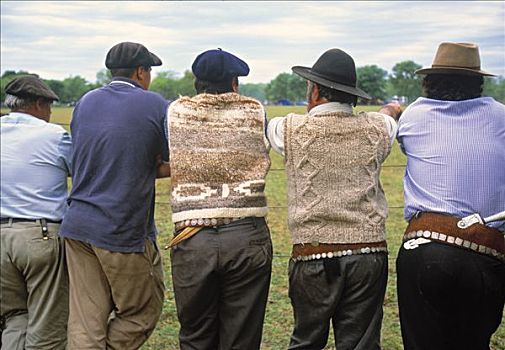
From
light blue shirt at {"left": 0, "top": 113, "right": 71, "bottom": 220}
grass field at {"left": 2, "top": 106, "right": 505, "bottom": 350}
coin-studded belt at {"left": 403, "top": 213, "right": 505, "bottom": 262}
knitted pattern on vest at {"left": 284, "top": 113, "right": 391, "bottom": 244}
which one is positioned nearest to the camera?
coin-studded belt at {"left": 403, "top": 213, "right": 505, "bottom": 262}

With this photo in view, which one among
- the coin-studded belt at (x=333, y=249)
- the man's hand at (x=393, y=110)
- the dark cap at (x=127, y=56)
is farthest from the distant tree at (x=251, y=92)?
the coin-studded belt at (x=333, y=249)

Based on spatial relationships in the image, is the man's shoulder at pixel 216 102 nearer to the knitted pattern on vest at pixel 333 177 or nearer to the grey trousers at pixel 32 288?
the knitted pattern on vest at pixel 333 177

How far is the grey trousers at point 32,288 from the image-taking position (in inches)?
147

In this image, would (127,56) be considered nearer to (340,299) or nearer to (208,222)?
(208,222)

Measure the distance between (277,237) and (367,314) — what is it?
5.92 meters

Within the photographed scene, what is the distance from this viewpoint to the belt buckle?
3246 mm

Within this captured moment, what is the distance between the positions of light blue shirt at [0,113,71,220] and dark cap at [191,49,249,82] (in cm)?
91

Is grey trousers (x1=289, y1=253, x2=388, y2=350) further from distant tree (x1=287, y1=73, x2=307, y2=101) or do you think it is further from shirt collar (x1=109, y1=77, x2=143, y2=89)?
shirt collar (x1=109, y1=77, x2=143, y2=89)

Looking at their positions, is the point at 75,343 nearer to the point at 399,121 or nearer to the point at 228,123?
the point at 228,123

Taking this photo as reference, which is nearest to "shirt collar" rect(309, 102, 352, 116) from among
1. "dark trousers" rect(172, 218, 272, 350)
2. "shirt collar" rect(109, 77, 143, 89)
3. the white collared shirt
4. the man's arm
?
the white collared shirt

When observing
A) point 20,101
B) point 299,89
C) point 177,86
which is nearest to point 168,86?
point 177,86

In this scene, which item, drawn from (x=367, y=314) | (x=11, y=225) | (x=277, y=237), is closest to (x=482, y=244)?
(x=367, y=314)

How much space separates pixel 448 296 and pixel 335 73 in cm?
117

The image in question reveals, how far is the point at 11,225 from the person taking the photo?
375 centimetres
